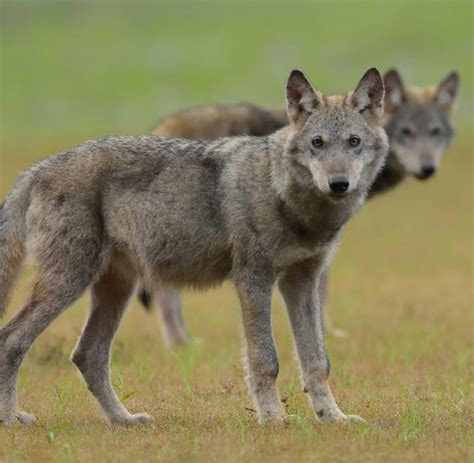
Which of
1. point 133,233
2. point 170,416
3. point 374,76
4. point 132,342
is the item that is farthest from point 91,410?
point 132,342

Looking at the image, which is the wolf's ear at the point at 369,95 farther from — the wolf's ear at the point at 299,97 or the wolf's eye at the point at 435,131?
the wolf's eye at the point at 435,131

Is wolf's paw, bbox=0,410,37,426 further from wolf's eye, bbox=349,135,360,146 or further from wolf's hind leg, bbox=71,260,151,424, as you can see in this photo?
wolf's eye, bbox=349,135,360,146

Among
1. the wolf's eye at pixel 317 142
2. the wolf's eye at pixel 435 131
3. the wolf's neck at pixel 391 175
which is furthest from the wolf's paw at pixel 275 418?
the wolf's eye at pixel 435 131

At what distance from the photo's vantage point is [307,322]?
8.20m

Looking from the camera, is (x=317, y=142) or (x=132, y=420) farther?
(x=132, y=420)

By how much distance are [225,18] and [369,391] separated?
158 ft

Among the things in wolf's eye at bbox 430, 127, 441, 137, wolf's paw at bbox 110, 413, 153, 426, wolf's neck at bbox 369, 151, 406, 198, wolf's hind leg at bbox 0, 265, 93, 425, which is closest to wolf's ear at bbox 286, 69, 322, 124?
wolf's hind leg at bbox 0, 265, 93, 425

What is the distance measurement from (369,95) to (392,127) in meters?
5.72

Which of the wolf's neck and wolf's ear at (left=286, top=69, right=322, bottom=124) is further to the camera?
the wolf's neck

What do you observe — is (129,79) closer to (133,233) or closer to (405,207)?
(405,207)

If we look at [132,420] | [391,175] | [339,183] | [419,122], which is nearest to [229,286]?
[391,175]

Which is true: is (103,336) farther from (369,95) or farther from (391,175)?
(391,175)

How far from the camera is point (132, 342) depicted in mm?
12984

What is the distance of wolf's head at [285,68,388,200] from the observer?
7582mm
